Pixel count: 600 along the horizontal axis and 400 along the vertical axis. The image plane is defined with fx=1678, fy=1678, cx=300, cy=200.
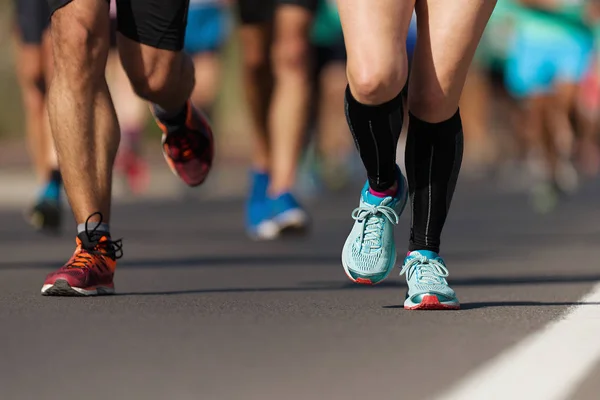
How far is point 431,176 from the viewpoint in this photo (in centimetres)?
547

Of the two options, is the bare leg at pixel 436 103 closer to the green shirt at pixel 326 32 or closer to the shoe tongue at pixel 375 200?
the shoe tongue at pixel 375 200

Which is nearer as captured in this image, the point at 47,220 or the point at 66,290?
the point at 66,290

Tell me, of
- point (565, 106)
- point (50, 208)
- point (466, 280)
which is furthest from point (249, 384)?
point (565, 106)

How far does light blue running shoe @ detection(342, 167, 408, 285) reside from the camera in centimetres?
534

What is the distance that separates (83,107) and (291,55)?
11.5 ft

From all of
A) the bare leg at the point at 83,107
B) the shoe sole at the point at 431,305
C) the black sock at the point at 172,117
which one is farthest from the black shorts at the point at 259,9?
the shoe sole at the point at 431,305

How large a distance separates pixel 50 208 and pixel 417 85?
4.03m

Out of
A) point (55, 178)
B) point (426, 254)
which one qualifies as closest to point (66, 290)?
point (426, 254)

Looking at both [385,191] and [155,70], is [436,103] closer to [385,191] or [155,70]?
[385,191]

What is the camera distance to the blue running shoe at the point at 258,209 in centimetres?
915

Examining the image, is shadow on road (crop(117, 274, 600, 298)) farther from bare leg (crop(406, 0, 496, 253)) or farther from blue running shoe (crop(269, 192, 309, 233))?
blue running shoe (crop(269, 192, 309, 233))

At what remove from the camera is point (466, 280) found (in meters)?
6.53

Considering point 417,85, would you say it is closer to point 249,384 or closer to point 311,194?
point 249,384

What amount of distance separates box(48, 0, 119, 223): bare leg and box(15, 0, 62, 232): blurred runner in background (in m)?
3.15
